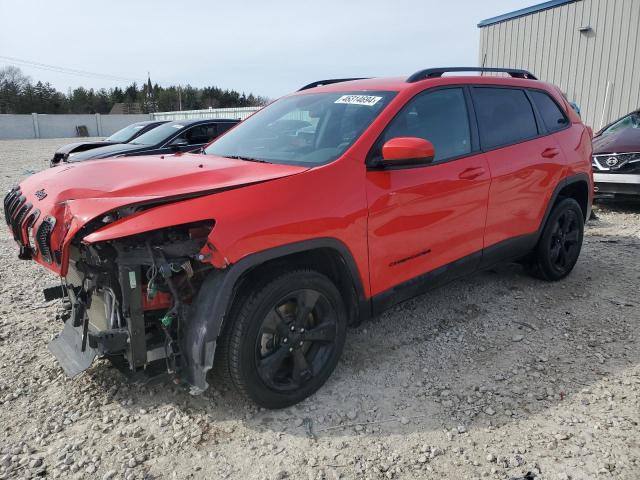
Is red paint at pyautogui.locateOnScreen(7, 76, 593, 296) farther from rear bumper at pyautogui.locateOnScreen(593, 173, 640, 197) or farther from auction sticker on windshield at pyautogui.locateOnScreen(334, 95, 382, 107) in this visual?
rear bumper at pyautogui.locateOnScreen(593, 173, 640, 197)

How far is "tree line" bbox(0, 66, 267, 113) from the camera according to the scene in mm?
60344

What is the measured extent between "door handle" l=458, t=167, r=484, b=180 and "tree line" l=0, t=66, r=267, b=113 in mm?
52891

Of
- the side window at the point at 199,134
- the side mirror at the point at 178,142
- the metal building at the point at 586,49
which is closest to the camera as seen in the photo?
the side mirror at the point at 178,142

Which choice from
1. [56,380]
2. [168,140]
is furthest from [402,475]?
[168,140]

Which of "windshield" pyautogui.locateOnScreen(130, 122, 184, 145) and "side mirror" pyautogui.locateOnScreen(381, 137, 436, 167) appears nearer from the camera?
"side mirror" pyautogui.locateOnScreen(381, 137, 436, 167)

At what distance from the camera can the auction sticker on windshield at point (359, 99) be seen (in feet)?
10.6

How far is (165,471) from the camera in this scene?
235 centimetres

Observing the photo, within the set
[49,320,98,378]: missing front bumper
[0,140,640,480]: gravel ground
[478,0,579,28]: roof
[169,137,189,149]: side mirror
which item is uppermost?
[478,0,579,28]: roof

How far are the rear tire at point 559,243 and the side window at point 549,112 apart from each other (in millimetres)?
684

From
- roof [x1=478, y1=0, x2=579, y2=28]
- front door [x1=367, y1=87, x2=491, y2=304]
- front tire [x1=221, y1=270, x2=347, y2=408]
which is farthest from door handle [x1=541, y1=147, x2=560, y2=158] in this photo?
roof [x1=478, y1=0, x2=579, y2=28]

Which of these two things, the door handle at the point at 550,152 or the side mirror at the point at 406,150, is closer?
the side mirror at the point at 406,150

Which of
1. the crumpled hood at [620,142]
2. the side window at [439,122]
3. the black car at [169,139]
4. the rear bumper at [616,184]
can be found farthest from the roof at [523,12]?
the side window at [439,122]

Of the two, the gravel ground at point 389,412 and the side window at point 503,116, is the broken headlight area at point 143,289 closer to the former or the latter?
the gravel ground at point 389,412

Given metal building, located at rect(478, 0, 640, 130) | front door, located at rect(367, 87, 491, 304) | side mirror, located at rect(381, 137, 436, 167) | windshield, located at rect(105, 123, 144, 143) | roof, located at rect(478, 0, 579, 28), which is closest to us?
side mirror, located at rect(381, 137, 436, 167)
